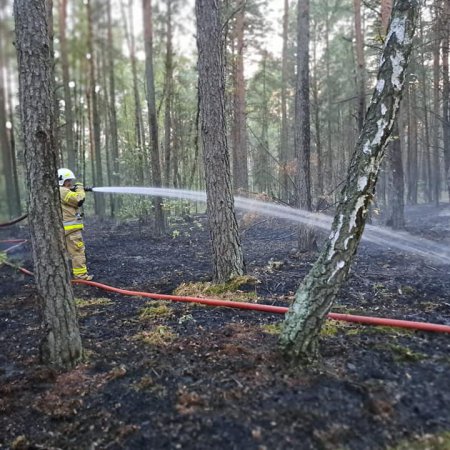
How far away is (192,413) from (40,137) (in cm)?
250

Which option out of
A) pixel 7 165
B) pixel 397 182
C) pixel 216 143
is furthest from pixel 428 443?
pixel 7 165

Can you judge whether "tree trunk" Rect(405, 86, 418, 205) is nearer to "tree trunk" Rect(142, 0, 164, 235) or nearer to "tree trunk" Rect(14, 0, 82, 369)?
"tree trunk" Rect(142, 0, 164, 235)

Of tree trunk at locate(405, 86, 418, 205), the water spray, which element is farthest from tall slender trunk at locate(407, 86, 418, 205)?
the water spray

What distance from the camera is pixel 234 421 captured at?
2.62 metres

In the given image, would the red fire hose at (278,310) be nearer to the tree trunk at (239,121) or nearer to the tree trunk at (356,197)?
the tree trunk at (356,197)

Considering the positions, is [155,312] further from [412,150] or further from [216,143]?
[412,150]

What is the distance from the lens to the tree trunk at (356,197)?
3.08 meters

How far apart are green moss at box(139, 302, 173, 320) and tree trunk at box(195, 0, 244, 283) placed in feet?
3.90

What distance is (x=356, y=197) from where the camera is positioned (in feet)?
10.4

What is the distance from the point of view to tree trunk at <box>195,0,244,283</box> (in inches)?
231

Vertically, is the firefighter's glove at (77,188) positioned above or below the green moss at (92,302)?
above

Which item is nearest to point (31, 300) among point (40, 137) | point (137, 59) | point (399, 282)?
point (40, 137)

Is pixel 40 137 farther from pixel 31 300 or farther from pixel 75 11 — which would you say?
pixel 75 11

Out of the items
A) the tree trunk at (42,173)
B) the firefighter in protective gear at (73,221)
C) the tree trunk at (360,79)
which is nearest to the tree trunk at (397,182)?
the tree trunk at (360,79)
